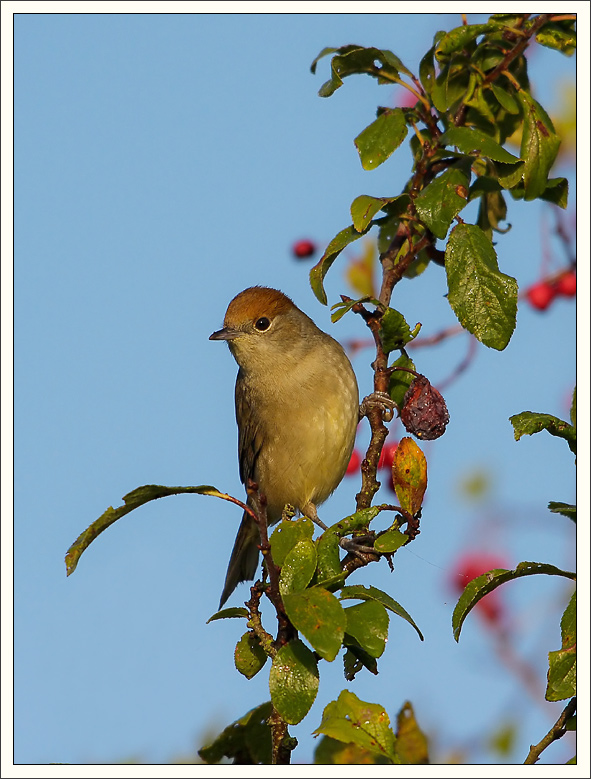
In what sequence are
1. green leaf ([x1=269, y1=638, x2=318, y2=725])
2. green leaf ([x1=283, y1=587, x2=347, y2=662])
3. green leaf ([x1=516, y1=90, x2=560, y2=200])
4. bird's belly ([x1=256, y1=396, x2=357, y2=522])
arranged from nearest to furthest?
1. green leaf ([x1=283, y1=587, x2=347, y2=662])
2. green leaf ([x1=269, y1=638, x2=318, y2=725])
3. green leaf ([x1=516, y1=90, x2=560, y2=200])
4. bird's belly ([x1=256, y1=396, x2=357, y2=522])

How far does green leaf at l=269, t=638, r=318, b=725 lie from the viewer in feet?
9.13

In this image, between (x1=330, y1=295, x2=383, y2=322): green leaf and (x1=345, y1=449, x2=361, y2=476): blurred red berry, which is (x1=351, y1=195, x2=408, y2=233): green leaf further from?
(x1=345, y1=449, x2=361, y2=476): blurred red berry

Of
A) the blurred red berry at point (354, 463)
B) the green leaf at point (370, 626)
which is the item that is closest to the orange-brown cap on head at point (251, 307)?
the blurred red berry at point (354, 463)

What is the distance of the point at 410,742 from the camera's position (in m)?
3.10

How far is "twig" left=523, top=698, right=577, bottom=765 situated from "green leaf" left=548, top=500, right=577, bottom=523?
634mm

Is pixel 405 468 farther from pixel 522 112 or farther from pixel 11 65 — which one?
pixel 11 65

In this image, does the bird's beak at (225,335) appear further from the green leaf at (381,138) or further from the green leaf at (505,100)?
the green leaf at (505,100)

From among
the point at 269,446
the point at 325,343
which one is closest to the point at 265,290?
the point at 325,343

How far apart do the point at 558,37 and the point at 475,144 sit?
96 centimetres

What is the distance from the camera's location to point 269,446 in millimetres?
6199

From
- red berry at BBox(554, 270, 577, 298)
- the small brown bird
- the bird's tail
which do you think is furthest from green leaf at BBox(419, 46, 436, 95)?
the bird's tail

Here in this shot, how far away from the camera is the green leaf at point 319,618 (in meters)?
2.64

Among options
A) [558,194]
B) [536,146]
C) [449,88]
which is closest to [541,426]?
[536,146]

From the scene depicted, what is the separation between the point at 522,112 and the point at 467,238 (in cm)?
96
